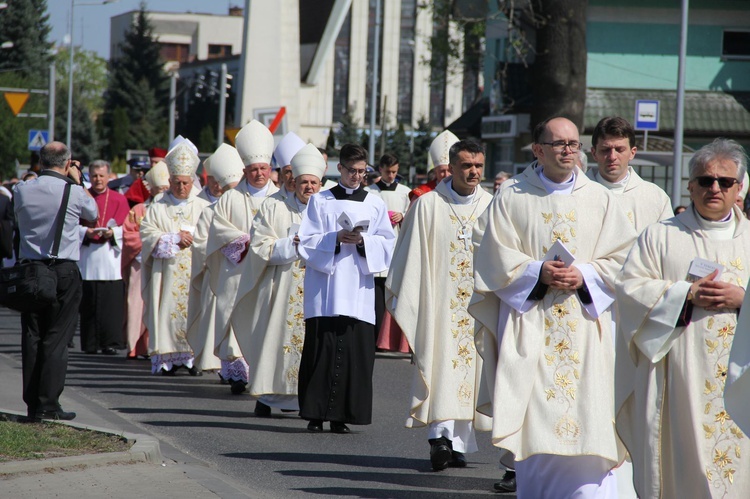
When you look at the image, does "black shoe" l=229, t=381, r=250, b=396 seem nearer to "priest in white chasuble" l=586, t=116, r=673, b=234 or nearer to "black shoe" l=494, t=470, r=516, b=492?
"black shoe" l=494, t=470, r=516, b=492

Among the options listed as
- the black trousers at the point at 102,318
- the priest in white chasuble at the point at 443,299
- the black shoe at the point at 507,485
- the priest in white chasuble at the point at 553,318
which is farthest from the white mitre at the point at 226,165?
the priest in white chasuble at the point at 553,318

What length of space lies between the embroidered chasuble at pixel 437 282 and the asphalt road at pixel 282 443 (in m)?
0.71

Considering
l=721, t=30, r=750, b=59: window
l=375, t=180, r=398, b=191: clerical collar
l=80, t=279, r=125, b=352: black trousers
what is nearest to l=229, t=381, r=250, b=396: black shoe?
l=80, t=279, r=125, b=352: black trousers

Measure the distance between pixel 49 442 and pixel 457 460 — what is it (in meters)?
2.56

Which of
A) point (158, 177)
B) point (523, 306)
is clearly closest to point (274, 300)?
point (158, 177)

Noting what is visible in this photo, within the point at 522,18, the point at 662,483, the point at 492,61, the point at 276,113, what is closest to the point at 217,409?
the point at 662,483

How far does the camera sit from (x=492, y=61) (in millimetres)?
45375

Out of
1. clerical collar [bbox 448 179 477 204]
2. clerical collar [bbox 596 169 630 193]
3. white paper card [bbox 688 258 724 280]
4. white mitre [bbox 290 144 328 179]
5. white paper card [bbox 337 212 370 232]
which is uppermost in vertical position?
white mitre [bbox 290 144 328 179]

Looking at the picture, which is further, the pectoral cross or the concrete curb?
the pectoral cross

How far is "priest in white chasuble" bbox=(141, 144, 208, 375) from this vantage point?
14.3 m

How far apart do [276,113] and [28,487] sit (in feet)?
39.3

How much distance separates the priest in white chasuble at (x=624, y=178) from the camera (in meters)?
8.05

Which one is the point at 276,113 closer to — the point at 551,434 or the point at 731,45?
the point at 551,434

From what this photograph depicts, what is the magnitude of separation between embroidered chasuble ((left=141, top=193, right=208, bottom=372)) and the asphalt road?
0.42 m
